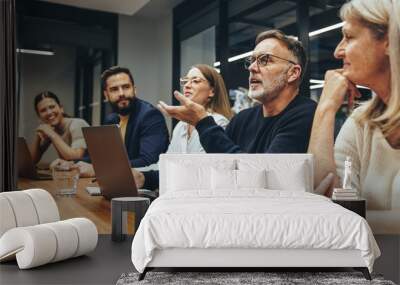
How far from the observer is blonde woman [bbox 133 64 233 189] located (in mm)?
5957

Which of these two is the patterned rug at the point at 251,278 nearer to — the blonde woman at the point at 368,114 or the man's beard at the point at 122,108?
the blonde woman at the point at 368,114

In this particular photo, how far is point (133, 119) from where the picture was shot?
607cm

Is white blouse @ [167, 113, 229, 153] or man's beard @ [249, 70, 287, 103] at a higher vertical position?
man's beard @ [249, 70, 287, 103]

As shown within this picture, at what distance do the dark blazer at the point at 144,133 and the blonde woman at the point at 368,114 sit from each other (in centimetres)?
180

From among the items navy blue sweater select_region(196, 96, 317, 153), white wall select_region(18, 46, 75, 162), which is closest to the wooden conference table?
white wall select_region(18, 46, 75, 162)

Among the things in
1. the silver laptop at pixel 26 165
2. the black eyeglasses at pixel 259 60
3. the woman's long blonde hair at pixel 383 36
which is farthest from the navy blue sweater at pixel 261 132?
the silver laptop at pixel 26 165

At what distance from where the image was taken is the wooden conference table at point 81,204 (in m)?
5.86

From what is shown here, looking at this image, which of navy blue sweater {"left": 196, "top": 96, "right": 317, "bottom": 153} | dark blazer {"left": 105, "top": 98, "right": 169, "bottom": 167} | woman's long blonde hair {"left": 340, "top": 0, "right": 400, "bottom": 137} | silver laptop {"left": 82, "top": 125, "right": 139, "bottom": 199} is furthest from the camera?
dark blazer {"left": 105, "top": 98, "right": 169, "bottom": 167}

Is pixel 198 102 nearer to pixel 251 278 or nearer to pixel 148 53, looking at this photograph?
pixel 148 53

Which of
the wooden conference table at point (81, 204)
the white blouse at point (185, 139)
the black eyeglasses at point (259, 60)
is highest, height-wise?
the black eyeglasses at point (259, 60)

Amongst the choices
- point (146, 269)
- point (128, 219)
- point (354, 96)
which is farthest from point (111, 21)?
point (146, 269)

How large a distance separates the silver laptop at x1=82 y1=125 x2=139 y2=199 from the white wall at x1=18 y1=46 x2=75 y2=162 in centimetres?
49

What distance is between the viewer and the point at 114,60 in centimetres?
609

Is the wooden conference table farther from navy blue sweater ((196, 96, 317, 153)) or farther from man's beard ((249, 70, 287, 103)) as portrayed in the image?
man's beard ((249, 70, 287, 103))
